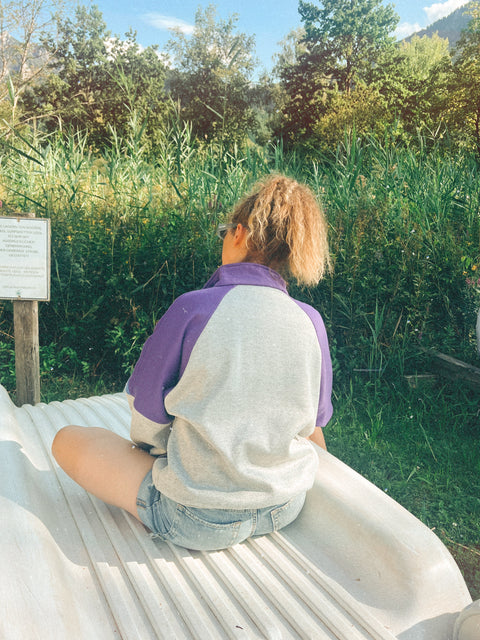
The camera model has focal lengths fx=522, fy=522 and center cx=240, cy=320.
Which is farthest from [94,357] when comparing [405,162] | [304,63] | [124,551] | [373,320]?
[304,63]

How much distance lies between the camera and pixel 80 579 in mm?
1347

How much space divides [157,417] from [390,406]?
234cm

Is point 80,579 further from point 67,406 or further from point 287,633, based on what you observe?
point 67,406

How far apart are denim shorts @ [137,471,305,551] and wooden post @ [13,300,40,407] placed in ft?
5.70

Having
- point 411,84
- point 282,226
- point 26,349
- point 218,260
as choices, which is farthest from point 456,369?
point 411,84

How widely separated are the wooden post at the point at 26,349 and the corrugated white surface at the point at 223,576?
4.26 ft

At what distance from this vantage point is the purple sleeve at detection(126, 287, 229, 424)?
1.29 metres

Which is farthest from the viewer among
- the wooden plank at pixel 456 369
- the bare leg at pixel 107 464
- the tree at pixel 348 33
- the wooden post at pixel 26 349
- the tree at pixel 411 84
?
the tree at pixel 348 33

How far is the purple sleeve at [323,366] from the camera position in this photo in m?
1.44

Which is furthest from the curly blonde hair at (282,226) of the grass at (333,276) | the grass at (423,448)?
the grass at (333,276)

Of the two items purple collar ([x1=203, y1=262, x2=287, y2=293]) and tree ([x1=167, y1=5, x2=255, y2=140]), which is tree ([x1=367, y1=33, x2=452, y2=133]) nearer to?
tree ([x1=167, y1=5, x2=255, y2=140])

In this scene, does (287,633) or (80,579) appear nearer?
(287,633)

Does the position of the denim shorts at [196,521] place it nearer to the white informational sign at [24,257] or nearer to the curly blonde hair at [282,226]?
the curly blonde hair at [282,226]

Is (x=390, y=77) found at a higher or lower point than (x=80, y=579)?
higher
